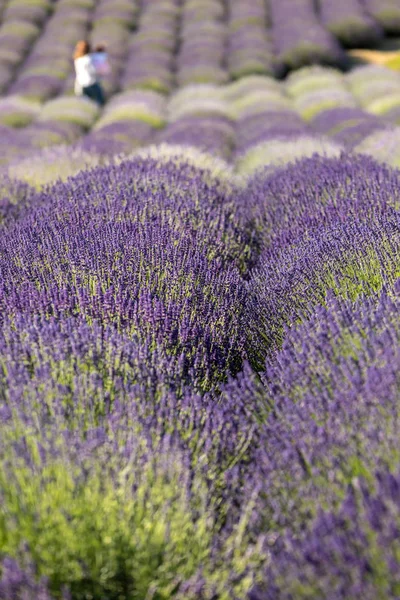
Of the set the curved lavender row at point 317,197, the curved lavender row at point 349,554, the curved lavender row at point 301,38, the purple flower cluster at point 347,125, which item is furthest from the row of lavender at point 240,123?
the curved lavender row at point 349,554

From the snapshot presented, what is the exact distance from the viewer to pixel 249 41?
1630cm

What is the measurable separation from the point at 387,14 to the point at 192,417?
17815 millimetres

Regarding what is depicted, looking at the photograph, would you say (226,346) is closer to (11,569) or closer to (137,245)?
(137,245)

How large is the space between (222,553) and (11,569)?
486mm

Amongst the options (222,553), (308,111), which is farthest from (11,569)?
(308,111)

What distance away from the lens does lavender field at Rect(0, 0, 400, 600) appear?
1521mm

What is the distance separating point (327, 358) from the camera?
211cm

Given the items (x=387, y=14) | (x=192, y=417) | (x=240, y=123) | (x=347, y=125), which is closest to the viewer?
(x=192, y=417)

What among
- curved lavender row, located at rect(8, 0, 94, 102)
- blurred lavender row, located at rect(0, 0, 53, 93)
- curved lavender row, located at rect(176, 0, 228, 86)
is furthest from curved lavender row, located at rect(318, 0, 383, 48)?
blurred lavender row, located at rect(0, 0, 53, 93)

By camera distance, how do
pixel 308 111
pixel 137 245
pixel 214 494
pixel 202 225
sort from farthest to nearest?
pixel 308 111 < pixel 202 225 < pixel 137 245 < pixel 214 494

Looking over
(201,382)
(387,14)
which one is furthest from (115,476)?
(387,14)

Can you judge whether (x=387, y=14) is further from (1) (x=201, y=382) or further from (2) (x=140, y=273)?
(1) (x=201, y=382)

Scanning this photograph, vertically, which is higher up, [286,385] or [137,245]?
[286,385]

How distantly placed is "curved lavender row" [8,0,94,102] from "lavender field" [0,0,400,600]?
9.24 meters
